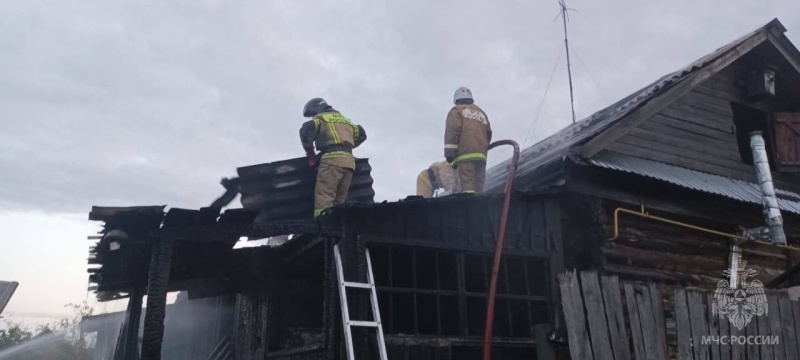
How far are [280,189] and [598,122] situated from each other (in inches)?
214

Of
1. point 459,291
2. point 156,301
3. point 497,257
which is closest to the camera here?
point 156,301

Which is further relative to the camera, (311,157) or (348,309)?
(311,157)

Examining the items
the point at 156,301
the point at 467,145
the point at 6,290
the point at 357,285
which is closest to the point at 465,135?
the point at 467,145

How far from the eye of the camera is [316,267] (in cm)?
891

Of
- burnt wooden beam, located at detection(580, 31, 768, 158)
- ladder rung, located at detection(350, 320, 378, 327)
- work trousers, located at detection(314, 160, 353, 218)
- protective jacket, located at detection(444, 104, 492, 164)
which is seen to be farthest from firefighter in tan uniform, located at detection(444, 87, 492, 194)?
ladder rung, located at detection(350, 320, 378, 327)

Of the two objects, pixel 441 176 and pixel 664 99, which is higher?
pixel 664 99

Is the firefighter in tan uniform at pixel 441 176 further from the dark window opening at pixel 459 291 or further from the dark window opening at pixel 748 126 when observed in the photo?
the dark window opening at pixel 748 126

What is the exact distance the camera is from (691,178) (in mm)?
9727

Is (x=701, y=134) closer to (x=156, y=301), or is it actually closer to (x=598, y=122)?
(x=598, y=122)

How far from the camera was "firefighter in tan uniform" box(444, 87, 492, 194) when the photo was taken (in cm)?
926

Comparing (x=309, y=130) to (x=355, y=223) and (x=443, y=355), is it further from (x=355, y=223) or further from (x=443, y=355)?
(x=443, y=355)

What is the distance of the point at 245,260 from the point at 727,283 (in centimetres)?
711

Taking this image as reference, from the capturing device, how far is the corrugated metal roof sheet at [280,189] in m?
7.82

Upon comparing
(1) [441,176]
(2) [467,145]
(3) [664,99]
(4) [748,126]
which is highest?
(4) [748,126]
